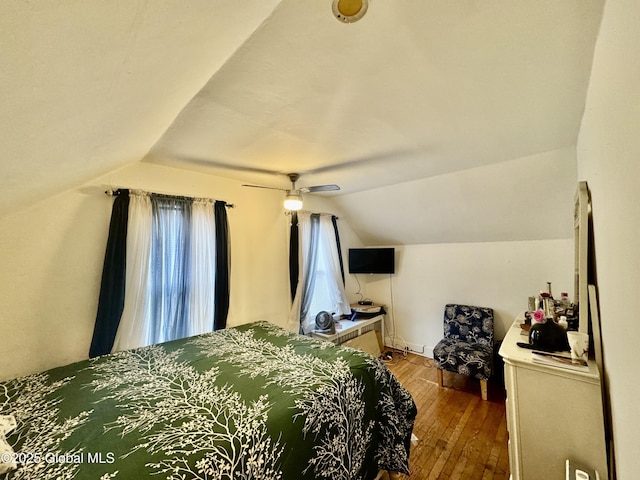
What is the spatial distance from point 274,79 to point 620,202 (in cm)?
143

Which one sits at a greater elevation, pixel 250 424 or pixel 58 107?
pixel 58 107

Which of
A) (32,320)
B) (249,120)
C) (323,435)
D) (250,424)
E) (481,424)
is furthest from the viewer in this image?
(481,424)

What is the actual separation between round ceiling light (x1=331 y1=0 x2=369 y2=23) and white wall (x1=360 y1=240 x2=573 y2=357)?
336 cm

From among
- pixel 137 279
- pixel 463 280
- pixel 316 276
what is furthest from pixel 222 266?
pixel 463 280

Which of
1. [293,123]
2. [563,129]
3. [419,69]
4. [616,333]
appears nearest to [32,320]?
[293,123]

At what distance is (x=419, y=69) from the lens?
1205 mm

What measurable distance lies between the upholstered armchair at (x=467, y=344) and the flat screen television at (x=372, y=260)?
105 centimetres

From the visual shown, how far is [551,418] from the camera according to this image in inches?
57.1

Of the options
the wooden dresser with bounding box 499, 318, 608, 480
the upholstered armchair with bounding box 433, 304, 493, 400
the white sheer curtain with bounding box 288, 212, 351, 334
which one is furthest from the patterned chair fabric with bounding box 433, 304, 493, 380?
the white sheer curtain with bounding box 288, 212, 351, 334

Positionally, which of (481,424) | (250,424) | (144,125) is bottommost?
(481,424)

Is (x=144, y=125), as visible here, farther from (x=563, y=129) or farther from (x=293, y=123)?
(x=563, y=129)

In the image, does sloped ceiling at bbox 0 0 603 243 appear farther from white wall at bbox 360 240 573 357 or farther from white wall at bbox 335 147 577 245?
white wall at bbox 360 240 573 357

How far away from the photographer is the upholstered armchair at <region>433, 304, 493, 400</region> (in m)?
2.79

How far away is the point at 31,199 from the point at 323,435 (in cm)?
232
